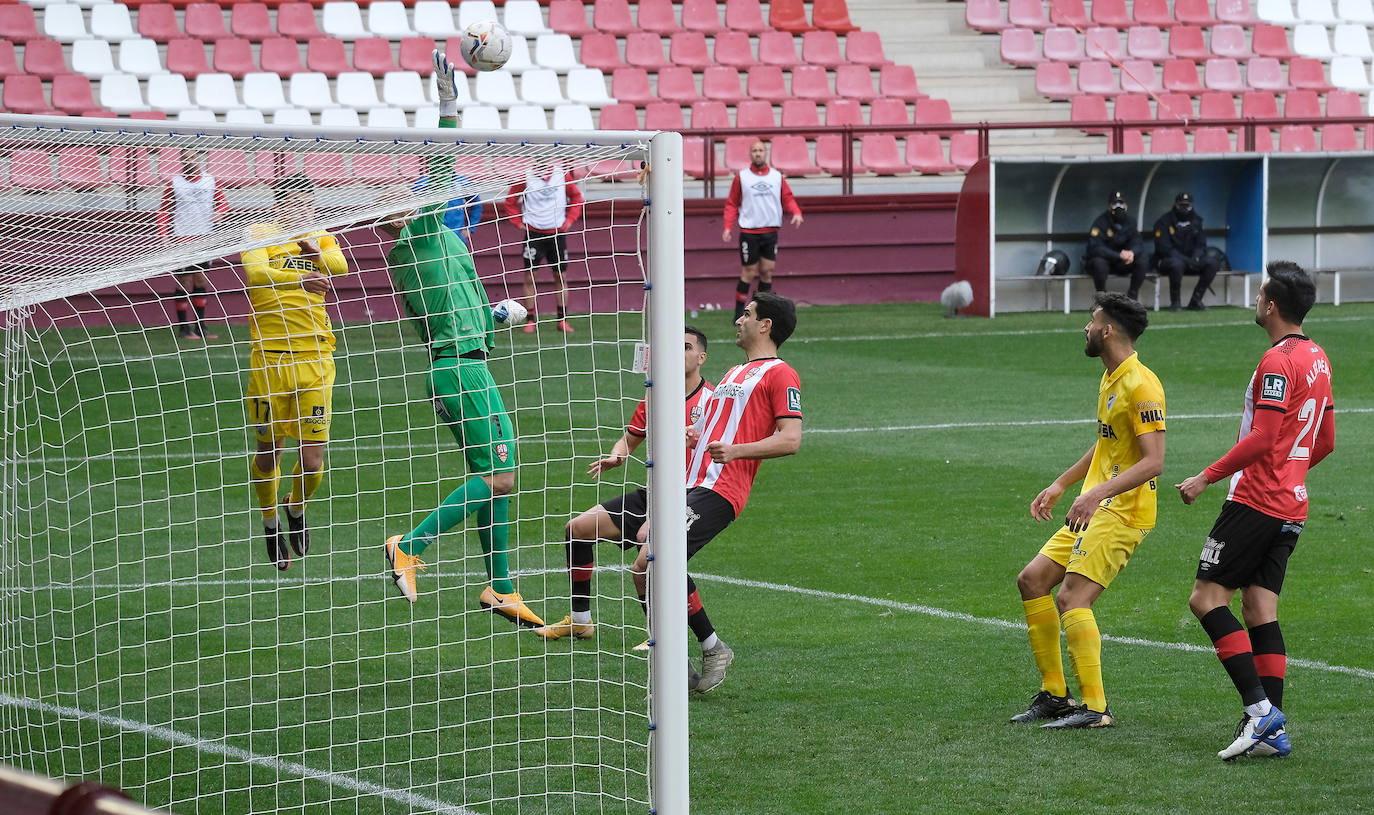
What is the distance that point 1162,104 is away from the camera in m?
23.7

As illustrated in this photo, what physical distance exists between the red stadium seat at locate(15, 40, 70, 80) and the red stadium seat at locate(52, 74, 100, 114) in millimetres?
191

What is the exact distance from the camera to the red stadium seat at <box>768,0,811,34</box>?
935 inches

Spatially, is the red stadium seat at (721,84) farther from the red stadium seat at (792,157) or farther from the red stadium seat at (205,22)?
the red stadium seat at (205,22)

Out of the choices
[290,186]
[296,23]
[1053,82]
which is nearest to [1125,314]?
[290,186]

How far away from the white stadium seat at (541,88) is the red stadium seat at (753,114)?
2369 mm

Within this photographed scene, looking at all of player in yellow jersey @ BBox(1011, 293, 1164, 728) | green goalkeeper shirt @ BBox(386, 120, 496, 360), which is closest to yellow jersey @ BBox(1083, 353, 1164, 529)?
player in yellow jersey @ BBox(1011, 293, 1164, 728)

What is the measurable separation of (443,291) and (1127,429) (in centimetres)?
311

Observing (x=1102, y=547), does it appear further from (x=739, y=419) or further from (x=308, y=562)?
(x=308, y=562)

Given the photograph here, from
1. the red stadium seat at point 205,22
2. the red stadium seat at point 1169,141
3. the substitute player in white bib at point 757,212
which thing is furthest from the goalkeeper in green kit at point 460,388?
the red stadium seat at point 1169,141

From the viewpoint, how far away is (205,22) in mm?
21844

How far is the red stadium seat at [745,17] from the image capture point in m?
23.5

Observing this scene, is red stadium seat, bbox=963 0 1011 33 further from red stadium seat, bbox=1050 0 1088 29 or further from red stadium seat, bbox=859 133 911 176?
red stadium seat, bbox=859 133 911 176

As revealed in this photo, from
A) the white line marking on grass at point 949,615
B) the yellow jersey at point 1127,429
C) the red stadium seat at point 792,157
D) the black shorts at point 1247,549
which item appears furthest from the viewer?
the red stadium seat at point 792,157

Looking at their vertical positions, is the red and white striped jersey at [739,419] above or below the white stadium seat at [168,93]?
below
